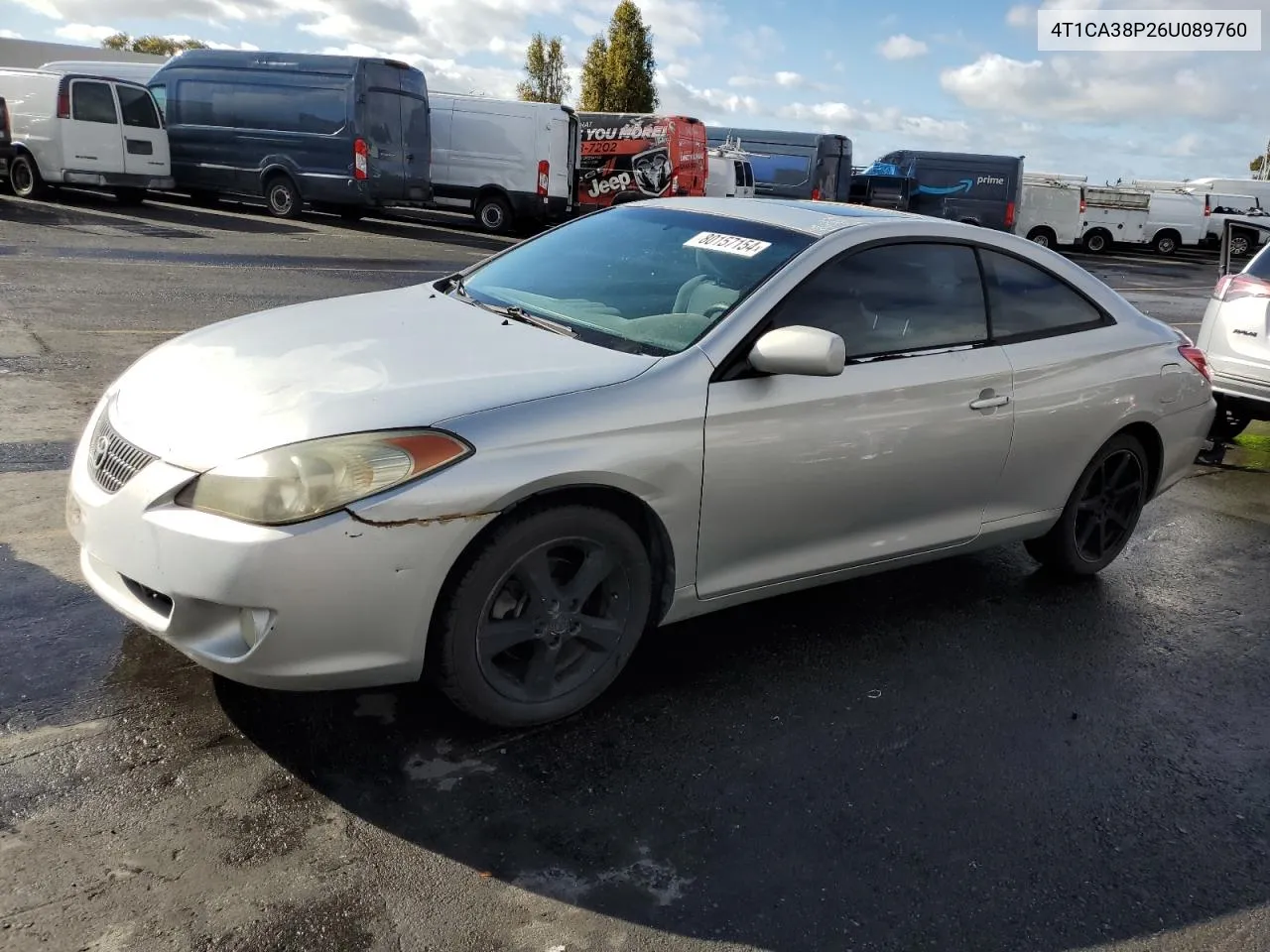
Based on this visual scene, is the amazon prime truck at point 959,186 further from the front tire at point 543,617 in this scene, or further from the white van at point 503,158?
the front tire at point 543,617

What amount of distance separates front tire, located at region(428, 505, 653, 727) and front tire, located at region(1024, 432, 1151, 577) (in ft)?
7.44

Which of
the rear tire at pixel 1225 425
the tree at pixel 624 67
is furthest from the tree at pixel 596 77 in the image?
the rear tire at pixel 1225 425

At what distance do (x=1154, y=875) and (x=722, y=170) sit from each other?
23583 millimetres

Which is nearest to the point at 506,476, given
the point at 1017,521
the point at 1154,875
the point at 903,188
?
the point at 1154,875

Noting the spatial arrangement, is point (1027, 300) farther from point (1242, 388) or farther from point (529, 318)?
point (1242, 388)

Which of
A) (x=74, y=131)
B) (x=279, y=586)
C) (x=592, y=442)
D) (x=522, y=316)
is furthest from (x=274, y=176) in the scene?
(x=279, y=586)

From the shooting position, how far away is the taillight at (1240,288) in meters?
7.23

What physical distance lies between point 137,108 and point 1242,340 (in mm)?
17032

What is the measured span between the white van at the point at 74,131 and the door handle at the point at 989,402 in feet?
56.2

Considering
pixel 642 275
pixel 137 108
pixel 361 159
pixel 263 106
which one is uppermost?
pixel 263 106

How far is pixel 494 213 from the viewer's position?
22.2 metres

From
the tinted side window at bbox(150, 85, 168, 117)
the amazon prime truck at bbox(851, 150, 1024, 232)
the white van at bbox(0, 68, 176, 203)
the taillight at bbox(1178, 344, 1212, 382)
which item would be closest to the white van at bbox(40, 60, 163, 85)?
the tinted side window at bbox(150, 85, 168, 117)

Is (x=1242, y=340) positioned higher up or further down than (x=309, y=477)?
further down

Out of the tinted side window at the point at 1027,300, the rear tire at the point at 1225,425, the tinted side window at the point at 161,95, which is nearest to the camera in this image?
the tinted side window at the point at 1027,300
